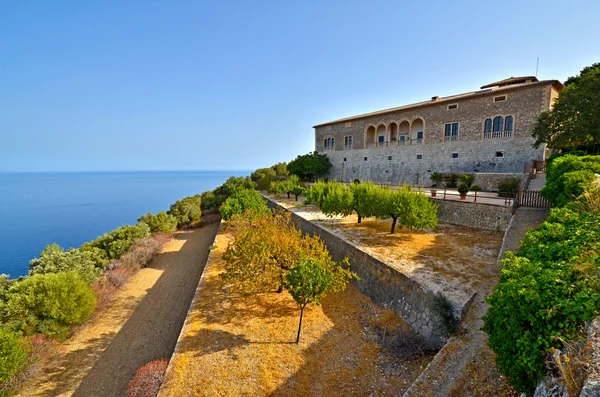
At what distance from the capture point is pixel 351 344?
8.82 metres

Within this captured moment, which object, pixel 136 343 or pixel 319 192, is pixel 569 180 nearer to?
pixel 319 192

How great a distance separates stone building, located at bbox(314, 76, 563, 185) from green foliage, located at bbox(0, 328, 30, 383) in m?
32.2

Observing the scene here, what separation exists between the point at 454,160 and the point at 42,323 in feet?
107

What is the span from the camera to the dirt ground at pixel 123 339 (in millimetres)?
9227

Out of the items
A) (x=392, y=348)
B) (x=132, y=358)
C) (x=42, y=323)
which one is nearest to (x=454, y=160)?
(x=392, y=348)

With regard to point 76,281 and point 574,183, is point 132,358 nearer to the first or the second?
point 76,281

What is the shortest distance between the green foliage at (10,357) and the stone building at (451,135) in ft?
106

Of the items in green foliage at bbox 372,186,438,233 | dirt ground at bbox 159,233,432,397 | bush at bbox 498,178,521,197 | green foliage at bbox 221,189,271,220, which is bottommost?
dirt ground at bbox 159,233,432,397

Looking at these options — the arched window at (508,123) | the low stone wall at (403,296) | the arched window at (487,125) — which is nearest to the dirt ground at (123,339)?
the low stone wall at (403,296)

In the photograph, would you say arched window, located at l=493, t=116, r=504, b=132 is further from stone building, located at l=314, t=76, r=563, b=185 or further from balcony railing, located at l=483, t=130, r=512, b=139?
balcony railing, located at l=483, t=130, r=512, b=139

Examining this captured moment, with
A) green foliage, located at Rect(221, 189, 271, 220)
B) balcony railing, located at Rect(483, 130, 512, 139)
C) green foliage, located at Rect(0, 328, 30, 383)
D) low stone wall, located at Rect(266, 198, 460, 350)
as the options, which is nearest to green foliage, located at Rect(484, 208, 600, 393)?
low stone wall, located at Rect(266, 198, 460, 350)

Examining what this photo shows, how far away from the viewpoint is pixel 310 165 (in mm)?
42781

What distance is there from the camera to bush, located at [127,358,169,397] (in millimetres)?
7598

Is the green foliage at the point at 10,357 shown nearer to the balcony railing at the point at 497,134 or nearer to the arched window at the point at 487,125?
the balcony railing at the point at 497,134
